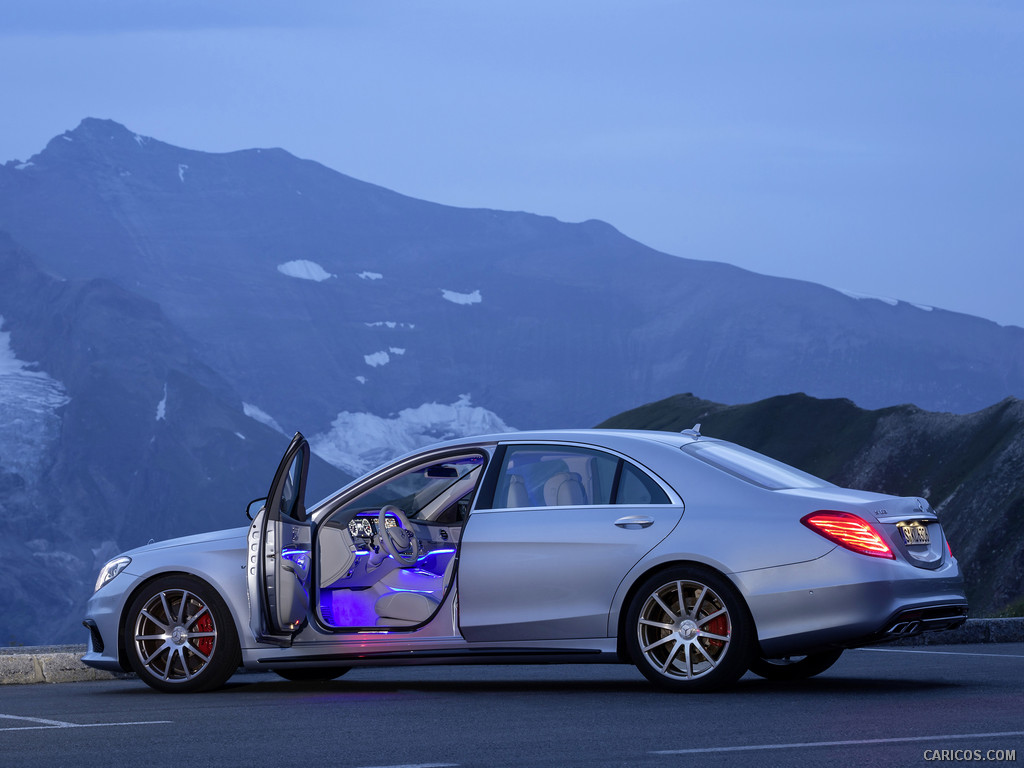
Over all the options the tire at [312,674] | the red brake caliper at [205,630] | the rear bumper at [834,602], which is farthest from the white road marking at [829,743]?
the tire at [312,674]

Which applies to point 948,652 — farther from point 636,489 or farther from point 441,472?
point 441,472

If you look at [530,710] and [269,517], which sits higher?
[269,517]

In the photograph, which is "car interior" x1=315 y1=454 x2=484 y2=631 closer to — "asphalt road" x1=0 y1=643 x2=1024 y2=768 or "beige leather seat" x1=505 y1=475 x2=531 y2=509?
"beige leather seat" x1=505 y1=475 x2=531 y2=509

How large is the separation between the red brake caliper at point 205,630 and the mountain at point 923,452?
2053 cm

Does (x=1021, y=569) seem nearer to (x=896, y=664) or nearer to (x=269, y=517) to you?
(x=896, y=664)

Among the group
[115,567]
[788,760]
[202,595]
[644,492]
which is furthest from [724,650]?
[115,567]

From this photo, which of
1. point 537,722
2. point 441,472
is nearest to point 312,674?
point 441,472

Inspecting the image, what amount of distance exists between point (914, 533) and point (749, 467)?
3.26 ft

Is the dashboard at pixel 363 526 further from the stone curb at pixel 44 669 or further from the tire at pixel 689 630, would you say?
the stone curb at pixel 44 669

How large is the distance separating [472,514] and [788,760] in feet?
11.1

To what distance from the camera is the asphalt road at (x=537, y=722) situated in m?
5.36

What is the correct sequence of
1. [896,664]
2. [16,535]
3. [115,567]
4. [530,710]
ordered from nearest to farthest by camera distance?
[530,710] < [115,567] < [896,664] < [16,535]

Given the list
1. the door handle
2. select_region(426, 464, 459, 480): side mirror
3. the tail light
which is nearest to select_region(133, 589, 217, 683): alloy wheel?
select_region(426, 464, 459, 480): side mirror

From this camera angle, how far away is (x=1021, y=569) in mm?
35312
